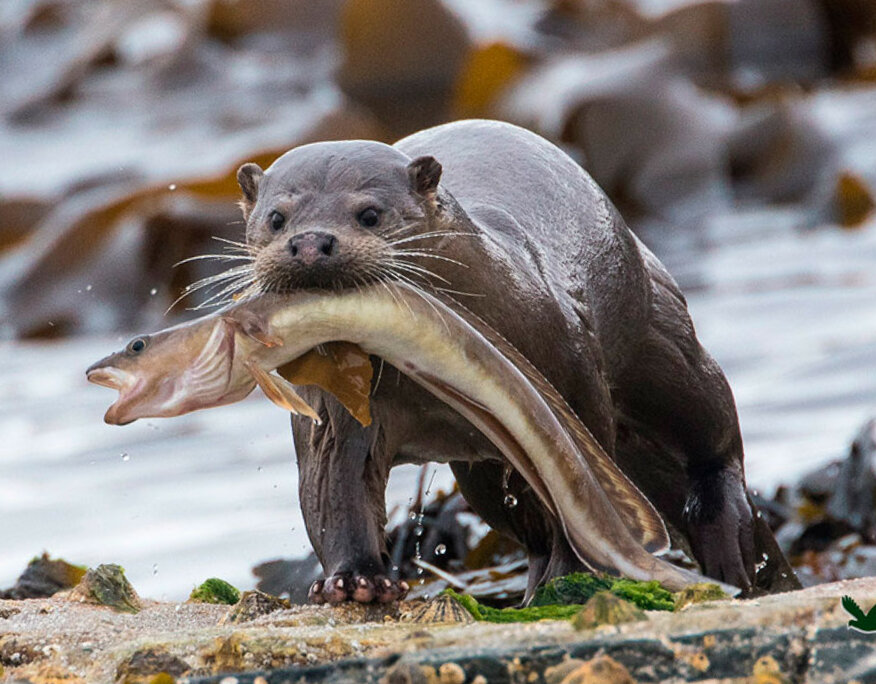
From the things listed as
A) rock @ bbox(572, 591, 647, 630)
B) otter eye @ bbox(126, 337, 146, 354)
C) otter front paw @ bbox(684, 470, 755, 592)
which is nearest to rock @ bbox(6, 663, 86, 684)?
otter eye @ bbox(126, 337, 146, 354)

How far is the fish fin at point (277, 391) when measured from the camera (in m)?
3.21

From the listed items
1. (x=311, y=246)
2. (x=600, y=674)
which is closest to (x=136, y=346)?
(x=311, y=246)

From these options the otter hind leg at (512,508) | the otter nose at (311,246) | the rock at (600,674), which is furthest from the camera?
the otter hind leg at (512,508)

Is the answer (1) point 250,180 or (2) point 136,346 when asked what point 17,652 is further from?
(1) point 250,180

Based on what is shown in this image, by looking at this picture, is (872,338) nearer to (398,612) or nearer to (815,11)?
(398,612)

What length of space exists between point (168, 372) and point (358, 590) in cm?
75

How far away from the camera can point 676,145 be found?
522 inches

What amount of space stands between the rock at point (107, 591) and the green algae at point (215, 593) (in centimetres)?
20

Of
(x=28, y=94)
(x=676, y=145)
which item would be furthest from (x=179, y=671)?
(x=28, y=94)

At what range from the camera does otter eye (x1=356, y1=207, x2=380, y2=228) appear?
3.63 m

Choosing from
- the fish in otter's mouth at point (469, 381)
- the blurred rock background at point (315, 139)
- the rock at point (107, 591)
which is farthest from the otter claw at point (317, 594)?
the blurred rock background at point (315, 139)

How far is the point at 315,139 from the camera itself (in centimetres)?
1223

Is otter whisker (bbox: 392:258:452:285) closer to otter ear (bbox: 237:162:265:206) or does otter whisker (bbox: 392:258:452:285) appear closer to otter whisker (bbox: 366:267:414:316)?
otter whisker (bbox: 366:267:414:316)

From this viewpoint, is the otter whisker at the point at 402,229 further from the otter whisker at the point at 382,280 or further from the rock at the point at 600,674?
the rock at the point at 600,674
